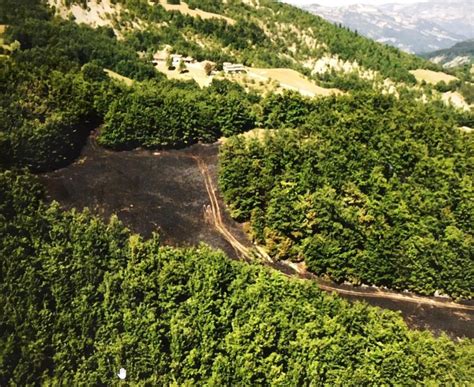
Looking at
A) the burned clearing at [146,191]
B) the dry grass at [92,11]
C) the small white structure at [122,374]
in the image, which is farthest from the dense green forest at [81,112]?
the small white structure at [122,374]

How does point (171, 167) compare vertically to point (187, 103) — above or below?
below

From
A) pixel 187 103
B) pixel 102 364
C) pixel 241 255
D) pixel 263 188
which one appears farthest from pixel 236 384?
pixel 187 103

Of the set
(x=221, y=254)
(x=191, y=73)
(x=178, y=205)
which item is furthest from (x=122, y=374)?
(x=191, y=73)

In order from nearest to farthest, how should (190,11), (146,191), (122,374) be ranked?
(122,374) → (146,191) → (190,11)

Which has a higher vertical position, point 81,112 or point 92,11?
point 92,11

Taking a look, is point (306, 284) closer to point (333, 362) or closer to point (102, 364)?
point (333, 362)

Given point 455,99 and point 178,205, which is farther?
point 455,99

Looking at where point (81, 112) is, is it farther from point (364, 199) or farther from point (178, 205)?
point (364, 199)
